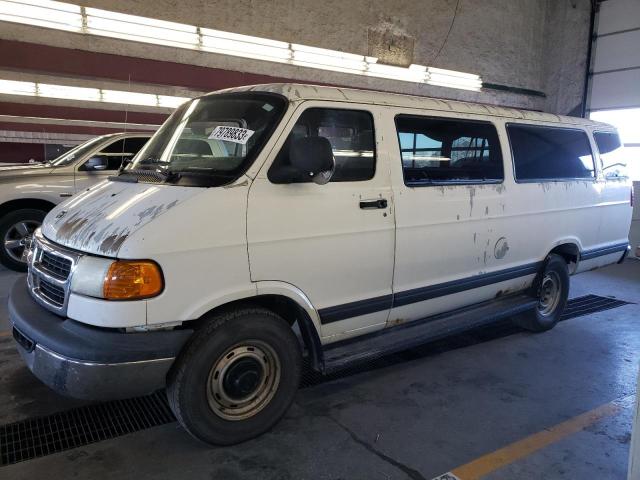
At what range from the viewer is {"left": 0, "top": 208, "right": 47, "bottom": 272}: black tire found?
6.64 meters

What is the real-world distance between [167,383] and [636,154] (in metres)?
12.7

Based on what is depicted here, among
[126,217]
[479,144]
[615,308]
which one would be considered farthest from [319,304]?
[615,308]

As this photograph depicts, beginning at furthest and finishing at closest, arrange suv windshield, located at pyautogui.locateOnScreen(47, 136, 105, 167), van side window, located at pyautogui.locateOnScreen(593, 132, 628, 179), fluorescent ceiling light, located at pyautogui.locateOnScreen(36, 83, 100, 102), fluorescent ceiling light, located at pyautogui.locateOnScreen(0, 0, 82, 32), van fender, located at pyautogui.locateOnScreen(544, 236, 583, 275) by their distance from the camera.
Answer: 1. fluorescent ceiling light, located at pyautogui.locateOnScreen(36, 83, 100, 102)
2. fluorescent ceiling light, located at pyautogui.locateOnScreen(0, 0, 82, 32)
3. suv windshield, located at pyautogui.locateOnScreen(47, 136, 105, 167)
4. van side window, located at pyautogui.locateOnScreen(593, 132, 628, 179)
5. van fender, located at pyautogui.locateOnScreen(544, 236, 583, 275)

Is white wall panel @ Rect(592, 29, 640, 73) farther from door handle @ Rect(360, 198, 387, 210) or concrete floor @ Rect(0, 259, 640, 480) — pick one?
door handle @ Rect(360, 198, 387, 210)

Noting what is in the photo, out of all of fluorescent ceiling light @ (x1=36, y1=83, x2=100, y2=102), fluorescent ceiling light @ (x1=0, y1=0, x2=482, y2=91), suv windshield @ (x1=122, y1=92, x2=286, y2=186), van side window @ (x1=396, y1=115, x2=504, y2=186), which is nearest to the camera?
suv windshield @ (x1=122, y1=92, x2=286, y2=186)

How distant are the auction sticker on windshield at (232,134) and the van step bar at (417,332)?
57.5 inches

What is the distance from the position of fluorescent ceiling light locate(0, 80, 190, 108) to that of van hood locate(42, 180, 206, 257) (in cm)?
690

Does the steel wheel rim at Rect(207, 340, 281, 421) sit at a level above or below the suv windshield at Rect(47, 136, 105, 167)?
below

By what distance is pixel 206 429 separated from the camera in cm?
282

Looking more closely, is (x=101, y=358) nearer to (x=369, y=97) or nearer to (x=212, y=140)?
(x=212, y=140)

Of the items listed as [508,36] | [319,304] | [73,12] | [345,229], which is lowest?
[319,304]

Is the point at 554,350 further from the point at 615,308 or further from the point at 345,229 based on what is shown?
the point at 345,229

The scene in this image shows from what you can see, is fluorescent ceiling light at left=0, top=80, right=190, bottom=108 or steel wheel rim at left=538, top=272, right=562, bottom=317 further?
fluorescent ceiling light at left=0, top=80, right=190, bottom=108

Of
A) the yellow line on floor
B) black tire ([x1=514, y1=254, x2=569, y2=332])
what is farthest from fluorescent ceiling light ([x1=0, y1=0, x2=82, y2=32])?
the yellow line on floor
